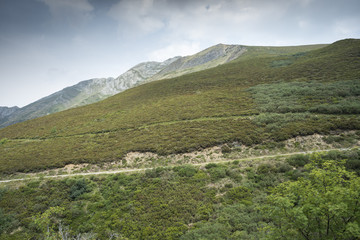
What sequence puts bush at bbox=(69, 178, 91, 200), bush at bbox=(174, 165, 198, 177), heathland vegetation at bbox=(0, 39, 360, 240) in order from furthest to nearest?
bush at bbox=(174, 165, 198, 177)
bush at bbox=(69, 178, 91, 200)
heathland vegetation at bbox=(0, 39, 360, 240)

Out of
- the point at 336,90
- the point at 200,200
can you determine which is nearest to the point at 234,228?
the point at 200,200

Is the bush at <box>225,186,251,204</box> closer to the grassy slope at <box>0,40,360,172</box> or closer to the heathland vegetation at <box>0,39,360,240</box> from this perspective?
the heathland vegetation at <box>0,39,360,240</box>

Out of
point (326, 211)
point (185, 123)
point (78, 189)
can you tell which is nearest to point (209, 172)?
point (326, 211)

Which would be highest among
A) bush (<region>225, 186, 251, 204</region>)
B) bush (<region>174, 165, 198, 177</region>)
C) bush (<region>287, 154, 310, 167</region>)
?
bush (<region>287, 154, 310, 167</region>)

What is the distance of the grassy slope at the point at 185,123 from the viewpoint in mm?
23812

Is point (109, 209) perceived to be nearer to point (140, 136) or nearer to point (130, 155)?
point (130, 155)

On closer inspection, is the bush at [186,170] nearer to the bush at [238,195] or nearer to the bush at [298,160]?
the bush at [238,195]

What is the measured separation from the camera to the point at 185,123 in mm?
32594

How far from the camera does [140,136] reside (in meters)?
30.4

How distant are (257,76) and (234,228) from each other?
174ft

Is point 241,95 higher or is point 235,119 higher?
point 241,95

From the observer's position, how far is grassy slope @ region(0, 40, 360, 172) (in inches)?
938

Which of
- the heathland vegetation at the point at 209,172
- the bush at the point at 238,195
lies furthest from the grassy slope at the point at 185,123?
A: the bush at the point at 238,195

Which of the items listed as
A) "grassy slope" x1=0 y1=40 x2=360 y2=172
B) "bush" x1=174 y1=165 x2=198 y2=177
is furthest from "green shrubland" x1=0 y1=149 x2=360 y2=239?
"grassy slope" x1=0 y1=40 x2=360 y2=172
